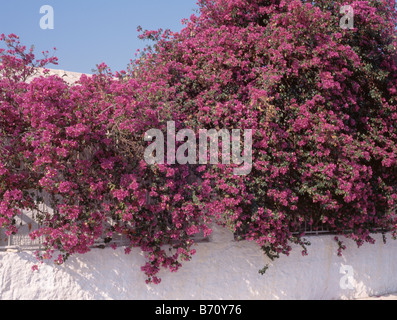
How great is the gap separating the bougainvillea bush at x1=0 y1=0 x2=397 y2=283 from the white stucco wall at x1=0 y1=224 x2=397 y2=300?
1.01 ft

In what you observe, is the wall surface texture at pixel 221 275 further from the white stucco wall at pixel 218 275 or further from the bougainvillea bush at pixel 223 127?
the bougainvillea bush at pixel 223 127

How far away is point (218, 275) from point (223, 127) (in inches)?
106

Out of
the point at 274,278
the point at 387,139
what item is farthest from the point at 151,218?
the point at 387,139

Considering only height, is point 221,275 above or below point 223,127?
below

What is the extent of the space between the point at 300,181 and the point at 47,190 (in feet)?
15.1

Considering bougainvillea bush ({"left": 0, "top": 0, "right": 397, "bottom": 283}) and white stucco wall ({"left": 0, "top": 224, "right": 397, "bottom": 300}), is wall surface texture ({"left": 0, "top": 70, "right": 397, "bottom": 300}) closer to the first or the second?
white stucco wall ({"left": 0, "top": 224, "right": 397, "bottom": 300})

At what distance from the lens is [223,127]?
26.1 feet

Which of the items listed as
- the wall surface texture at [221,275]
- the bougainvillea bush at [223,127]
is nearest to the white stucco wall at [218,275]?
the wall surface texture at [221,275]

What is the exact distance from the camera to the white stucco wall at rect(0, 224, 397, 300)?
21.7 feet

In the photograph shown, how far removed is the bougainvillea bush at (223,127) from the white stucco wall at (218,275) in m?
0.31

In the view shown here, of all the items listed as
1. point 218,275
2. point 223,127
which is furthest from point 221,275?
point 223,127

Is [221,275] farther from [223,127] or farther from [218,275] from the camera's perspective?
[223,127]

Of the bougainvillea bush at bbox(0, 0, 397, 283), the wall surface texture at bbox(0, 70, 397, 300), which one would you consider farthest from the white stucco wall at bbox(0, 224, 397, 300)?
the bougainvillea bush at bbox(0, 0, 397, 283)

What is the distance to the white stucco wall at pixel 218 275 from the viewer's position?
6.62 m
